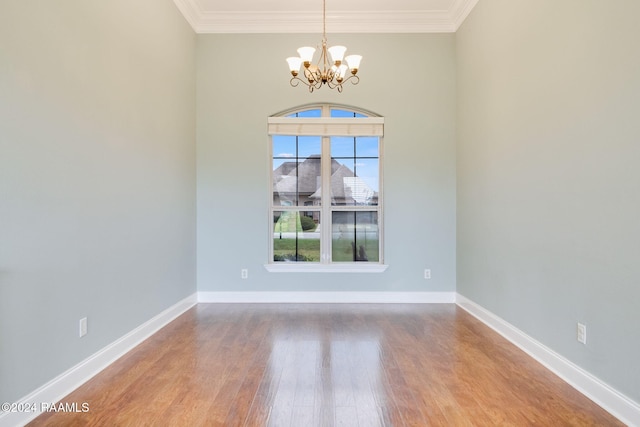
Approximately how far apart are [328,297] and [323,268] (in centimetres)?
38

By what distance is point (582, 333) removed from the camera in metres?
2.20

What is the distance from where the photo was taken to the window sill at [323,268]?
14.1ft

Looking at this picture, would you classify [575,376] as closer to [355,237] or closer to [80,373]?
[355,237]

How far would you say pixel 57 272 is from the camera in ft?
6.78

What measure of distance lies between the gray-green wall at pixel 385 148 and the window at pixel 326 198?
0.19 meters

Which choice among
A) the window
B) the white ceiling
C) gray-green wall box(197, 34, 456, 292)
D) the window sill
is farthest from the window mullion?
the white ceiling

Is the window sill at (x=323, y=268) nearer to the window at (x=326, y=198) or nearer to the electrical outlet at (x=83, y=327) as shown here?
the window at (x=326, y=198)

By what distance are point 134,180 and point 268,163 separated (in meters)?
1.76

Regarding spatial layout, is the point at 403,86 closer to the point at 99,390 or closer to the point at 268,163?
the point at 268,163

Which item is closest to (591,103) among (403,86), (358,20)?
(403,86)

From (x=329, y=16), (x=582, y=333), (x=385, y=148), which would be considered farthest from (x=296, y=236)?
(x=582, y=333)

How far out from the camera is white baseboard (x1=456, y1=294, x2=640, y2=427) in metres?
1.86

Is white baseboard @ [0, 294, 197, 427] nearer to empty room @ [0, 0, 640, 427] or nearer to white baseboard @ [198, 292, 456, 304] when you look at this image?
empty room @ [0, 0, 640, 427]

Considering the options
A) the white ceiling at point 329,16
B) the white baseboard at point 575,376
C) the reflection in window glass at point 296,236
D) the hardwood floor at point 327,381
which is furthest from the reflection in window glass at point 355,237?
the white ceiling at point 329,16
